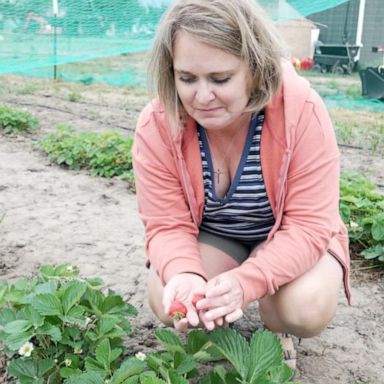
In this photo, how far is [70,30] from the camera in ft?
25.2

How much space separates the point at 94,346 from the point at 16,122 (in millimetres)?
3847

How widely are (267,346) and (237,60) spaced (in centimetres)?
67

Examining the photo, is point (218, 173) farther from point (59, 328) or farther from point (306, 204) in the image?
point (59, 328)

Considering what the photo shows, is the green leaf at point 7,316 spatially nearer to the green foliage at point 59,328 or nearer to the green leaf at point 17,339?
the green foliage at point 59,328

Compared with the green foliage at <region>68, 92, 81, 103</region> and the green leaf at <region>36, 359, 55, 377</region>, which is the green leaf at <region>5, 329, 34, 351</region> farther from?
the green foliage at <region>68, 92, 81, 103</region>

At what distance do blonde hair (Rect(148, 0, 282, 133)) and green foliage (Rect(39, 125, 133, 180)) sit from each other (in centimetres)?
220

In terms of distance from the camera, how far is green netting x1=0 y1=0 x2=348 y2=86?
7.36 m

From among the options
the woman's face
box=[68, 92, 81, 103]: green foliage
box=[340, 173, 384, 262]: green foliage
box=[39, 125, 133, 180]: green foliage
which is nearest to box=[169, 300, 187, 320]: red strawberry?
the woman's face

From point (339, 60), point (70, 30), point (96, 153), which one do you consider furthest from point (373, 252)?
point (339, 60)

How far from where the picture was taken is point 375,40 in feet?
41.0

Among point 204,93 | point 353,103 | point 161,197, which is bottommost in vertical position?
point 353,103

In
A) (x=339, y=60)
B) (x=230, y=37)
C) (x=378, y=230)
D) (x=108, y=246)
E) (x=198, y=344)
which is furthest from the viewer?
(x=339, y=60)

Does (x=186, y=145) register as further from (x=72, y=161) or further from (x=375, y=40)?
(x=375, y=40)

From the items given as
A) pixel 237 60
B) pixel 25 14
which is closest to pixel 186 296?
pixel 237 60
